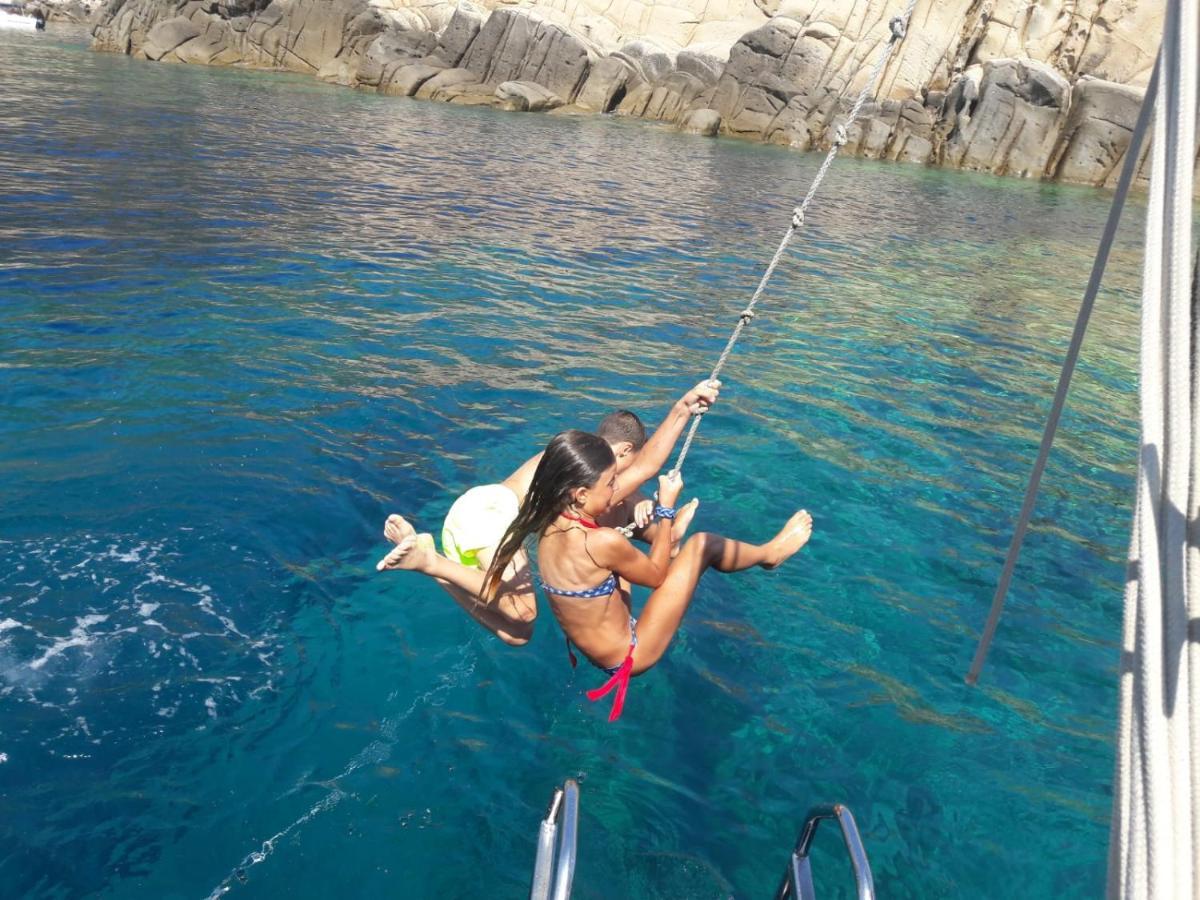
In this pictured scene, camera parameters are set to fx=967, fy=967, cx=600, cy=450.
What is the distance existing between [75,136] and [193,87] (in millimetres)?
12966

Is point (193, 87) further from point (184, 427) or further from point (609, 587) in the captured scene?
point (609, 587)

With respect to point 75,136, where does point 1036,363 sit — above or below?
above

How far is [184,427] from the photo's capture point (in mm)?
8195

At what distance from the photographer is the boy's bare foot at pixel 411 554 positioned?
14.4 ft

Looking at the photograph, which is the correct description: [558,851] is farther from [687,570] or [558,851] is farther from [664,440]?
[664,440]

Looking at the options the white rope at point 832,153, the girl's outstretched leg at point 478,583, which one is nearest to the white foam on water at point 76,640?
the girl's outstretched leg at point 478,583

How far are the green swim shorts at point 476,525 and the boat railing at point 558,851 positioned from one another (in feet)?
6.86

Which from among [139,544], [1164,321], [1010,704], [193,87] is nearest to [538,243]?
[139,544]

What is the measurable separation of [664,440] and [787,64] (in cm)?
3809

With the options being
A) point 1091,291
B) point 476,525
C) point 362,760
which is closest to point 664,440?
point 476,525

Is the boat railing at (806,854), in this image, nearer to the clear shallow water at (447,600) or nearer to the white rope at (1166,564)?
the white rope at (1166,564)

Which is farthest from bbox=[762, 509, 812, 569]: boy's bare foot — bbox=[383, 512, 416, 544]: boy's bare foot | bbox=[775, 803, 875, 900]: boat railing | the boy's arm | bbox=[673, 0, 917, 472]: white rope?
bbox=[775, 803, 875, 900]: boat railing

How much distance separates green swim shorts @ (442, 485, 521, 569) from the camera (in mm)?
5082

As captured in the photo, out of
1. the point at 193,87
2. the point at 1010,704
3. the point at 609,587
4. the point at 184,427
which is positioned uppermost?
the point at 609,587
